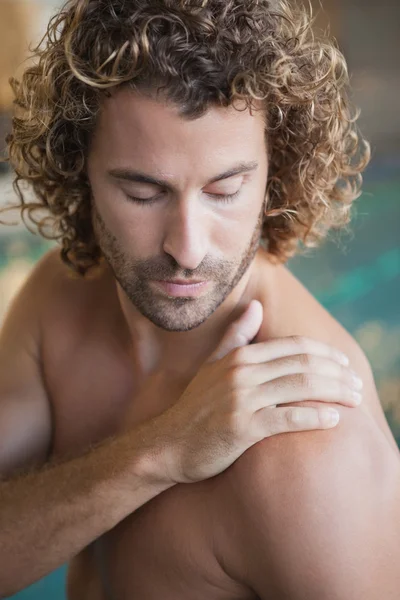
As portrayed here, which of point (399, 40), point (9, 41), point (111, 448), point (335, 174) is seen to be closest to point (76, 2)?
point (335, 174)

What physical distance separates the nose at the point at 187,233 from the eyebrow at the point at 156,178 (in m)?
0.03

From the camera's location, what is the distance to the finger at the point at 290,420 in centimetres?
99

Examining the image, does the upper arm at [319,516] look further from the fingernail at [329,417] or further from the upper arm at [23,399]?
the upper arm at [23,399]

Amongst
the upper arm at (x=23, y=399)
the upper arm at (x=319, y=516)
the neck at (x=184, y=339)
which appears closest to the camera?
the upper arm at (x=319, y=516)

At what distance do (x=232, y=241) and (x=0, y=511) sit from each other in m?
0.54

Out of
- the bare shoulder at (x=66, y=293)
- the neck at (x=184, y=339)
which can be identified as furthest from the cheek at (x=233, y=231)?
the bare shoulder at (x=66, y=293)

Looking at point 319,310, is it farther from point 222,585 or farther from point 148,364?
point 222,585

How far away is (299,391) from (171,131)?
0.37m

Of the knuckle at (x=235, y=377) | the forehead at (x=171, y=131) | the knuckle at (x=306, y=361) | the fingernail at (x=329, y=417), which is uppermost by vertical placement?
the forehead at (x=171, y=131)

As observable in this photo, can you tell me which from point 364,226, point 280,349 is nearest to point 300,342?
point 280,349

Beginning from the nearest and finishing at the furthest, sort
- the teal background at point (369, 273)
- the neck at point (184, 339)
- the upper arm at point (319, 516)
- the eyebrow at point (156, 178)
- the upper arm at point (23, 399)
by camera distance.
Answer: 1. the upper arm at point (319, 516)
2. the eyebrow at point (156, 178)
3. the neck at point (184, 339)
4. the upper arm at point (23, 399)
5. the teal background at point (369, 273)

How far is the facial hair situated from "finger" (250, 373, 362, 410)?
17cm

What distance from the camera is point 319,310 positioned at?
4.01ft

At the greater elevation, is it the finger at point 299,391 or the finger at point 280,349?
the finger at point 280,349
